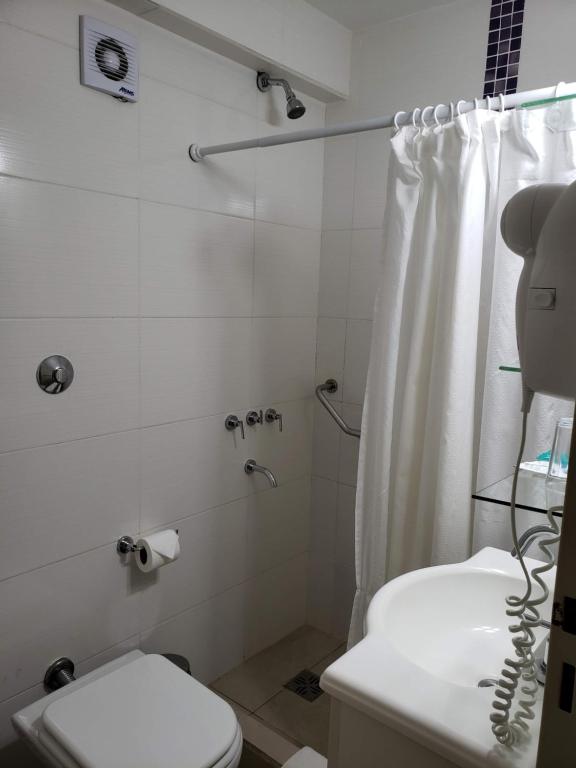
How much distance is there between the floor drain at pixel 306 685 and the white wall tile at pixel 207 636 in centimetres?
23

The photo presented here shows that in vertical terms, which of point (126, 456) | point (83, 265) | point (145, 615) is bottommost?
point (145, 615)

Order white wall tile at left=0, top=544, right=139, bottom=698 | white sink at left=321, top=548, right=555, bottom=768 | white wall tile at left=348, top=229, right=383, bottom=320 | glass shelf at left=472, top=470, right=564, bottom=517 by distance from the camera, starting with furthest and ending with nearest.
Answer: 1. white wall tile at left=348, top=229, right=383, bottom=320
2. white wall tile at left=0, top=544, right=139, bottom=698
3. glass shelf at left=472, top=470, right=564, bottom=517
4. white sink at left=321, top=548, right=555, bottom=768

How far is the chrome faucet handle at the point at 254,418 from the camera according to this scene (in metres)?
2.16

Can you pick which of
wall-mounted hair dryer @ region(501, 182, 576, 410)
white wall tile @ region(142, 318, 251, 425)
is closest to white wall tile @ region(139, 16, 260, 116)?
white wall tile @ region(142, 318, 251, 425)

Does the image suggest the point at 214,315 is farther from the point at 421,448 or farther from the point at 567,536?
the point at 567,536

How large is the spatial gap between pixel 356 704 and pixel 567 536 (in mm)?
458

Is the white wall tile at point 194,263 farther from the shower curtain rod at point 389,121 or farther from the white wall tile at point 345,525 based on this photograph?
the white wall tile at point 345,525

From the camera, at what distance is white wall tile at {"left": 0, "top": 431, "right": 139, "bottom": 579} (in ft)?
4.99

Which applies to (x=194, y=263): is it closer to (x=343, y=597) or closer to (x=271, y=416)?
(x=271, y=416)

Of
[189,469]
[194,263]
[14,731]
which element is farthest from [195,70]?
[14,731]

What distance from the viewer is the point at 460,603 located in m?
1.27

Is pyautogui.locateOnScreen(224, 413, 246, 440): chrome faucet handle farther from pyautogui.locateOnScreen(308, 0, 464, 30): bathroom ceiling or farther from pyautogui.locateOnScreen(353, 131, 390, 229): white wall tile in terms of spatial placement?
pyautogui.locateOnScreen(308, 0, 464, 30): bathroom ceiling

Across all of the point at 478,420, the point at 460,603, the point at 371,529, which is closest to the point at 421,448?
the point at 478,420

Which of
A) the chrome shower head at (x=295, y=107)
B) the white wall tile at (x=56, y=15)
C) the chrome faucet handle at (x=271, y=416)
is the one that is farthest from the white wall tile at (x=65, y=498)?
the chrome shower head at (x=295, y=107)
